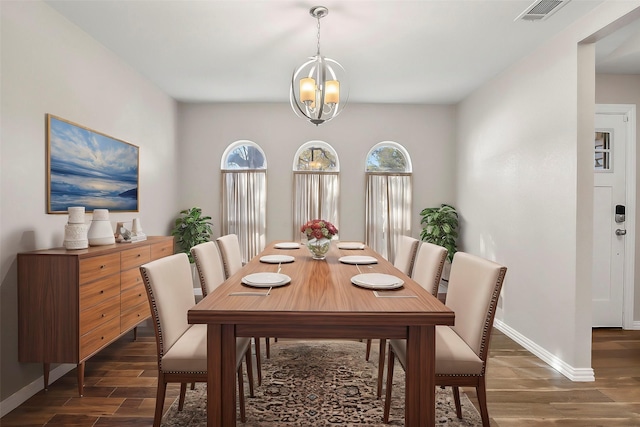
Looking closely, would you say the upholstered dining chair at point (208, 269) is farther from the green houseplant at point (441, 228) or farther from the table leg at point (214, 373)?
the green houseplant at point (441, 228)

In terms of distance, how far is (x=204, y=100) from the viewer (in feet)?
16.3

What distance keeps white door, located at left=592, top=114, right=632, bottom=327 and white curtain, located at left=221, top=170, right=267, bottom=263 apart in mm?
3944

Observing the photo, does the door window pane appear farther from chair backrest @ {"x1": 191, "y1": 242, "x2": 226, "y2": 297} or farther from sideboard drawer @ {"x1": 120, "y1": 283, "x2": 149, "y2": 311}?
sideboard drawer @ {"x1": 120, "y1": 283, "x2": 149, "y2": 311}

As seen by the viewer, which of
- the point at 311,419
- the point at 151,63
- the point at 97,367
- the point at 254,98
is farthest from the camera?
the point at 254,98

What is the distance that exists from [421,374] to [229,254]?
6.06 feet

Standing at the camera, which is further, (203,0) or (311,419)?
(203,0)

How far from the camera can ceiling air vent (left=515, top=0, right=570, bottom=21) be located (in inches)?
98.4

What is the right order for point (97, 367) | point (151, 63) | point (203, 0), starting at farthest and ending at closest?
point (151, 63) → point (97, 367) → point (203, 0)

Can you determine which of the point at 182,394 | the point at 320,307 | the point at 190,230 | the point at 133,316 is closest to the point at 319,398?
the point at 182,394

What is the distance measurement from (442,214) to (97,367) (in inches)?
164

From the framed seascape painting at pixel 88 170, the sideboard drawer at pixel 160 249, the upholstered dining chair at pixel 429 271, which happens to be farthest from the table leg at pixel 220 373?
the sideboard drawer at pixel 160 249

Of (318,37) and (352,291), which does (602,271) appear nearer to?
(352,291)

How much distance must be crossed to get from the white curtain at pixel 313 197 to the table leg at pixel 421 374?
3.65 m

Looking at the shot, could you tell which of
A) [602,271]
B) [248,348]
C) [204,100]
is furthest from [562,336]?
[204,100]
